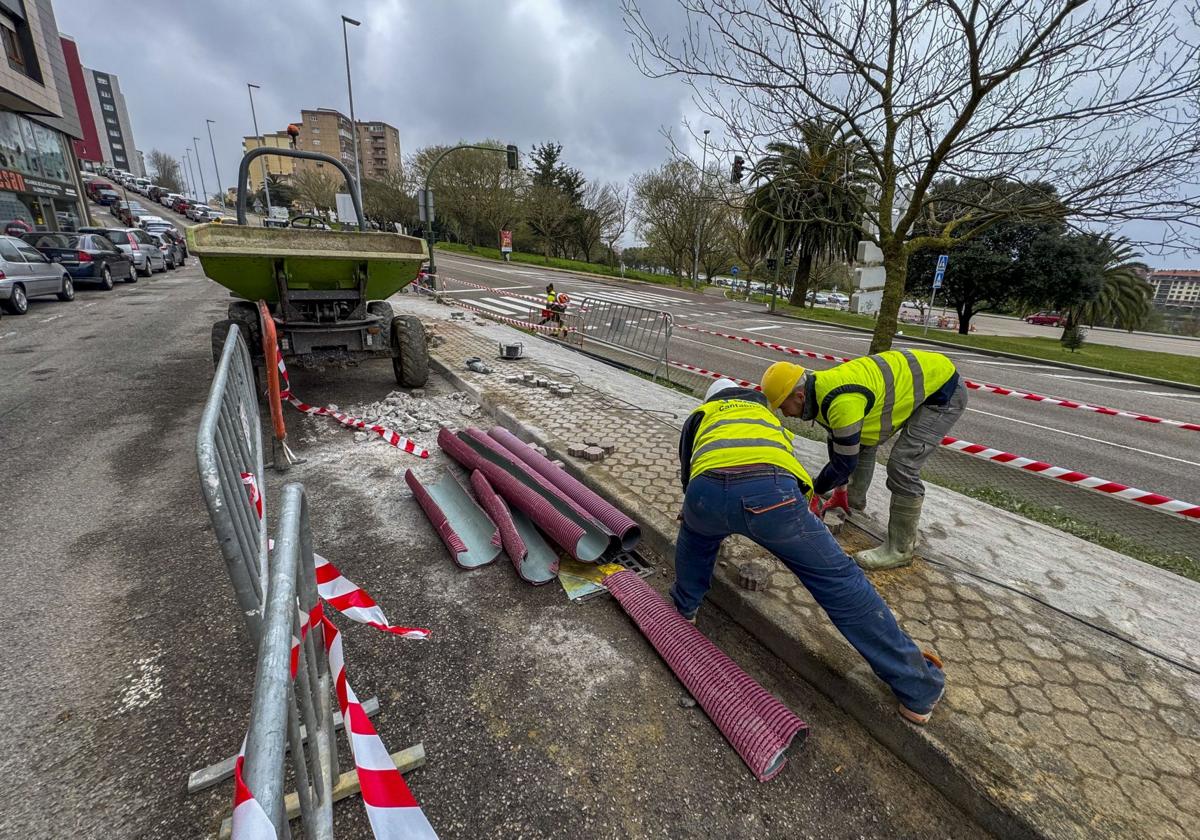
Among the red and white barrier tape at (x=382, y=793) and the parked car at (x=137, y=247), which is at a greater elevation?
the parked car at (x=137, y=247)

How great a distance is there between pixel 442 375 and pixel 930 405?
6.26 m

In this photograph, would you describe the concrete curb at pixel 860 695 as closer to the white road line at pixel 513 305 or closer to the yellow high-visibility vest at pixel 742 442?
the yellow high-visibility vest at pixel 742 442

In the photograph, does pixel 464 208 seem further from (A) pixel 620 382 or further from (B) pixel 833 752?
(B) pixel 833 752

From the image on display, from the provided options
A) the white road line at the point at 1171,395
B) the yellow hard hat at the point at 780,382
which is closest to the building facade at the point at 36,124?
the yellow hard hat at the point at 780,382

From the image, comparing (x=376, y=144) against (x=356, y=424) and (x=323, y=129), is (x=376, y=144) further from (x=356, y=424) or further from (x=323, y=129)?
(x=356, y=424)

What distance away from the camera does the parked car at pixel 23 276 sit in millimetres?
10508

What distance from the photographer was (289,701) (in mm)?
1252

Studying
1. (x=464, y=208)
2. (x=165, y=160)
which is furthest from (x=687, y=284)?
(x=165, y=160)

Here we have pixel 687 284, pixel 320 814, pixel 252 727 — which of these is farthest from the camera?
pixel 687 284

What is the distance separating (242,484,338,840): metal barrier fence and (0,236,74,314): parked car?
46.2ft

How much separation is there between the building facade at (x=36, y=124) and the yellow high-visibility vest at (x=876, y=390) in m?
32.7

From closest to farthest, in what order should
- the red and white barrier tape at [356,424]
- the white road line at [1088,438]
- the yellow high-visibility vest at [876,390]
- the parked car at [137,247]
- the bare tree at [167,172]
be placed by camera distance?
the yellow high-visibility vest at [876,390]
the red and white barrier tape at [356,424]
the white road line at [1088,438]
the parked car at [137,247]
the bare tree at [167,172]

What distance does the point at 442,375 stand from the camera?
761 centimetres

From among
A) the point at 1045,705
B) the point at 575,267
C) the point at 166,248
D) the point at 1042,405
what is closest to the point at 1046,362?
the point at 1042,405
